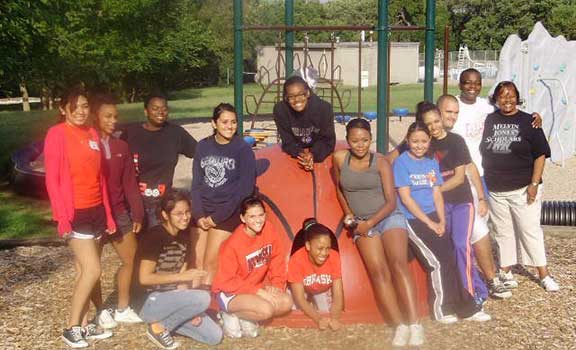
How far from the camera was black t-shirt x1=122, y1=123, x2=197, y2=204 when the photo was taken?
6156mm

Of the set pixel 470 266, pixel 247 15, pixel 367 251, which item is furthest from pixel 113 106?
pixel 247 15

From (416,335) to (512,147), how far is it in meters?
2.10

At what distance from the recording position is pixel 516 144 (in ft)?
21.7

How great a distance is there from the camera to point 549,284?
271 inches

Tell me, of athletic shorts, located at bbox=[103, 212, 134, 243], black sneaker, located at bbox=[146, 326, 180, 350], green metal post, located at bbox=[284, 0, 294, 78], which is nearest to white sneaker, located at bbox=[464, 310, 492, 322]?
black sneaker, located at bbox=[146, 326, 180, 350]

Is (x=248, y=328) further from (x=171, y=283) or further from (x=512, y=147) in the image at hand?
(x=512, y=147)

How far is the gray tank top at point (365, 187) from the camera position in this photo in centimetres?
558

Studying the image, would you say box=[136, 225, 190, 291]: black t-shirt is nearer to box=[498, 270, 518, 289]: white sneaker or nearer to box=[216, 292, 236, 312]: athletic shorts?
box=[216, 292, 236, 312]: athletic shorts

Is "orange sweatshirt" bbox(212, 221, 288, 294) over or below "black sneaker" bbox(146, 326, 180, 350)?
over

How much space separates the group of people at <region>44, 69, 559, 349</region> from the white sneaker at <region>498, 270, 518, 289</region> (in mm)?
839

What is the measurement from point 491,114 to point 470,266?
148cm

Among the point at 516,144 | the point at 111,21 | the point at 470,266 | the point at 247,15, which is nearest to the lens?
the point at 470,266

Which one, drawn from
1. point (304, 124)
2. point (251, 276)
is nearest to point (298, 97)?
point (304, 124)

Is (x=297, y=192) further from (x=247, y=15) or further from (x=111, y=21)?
(x=247, y=15)
